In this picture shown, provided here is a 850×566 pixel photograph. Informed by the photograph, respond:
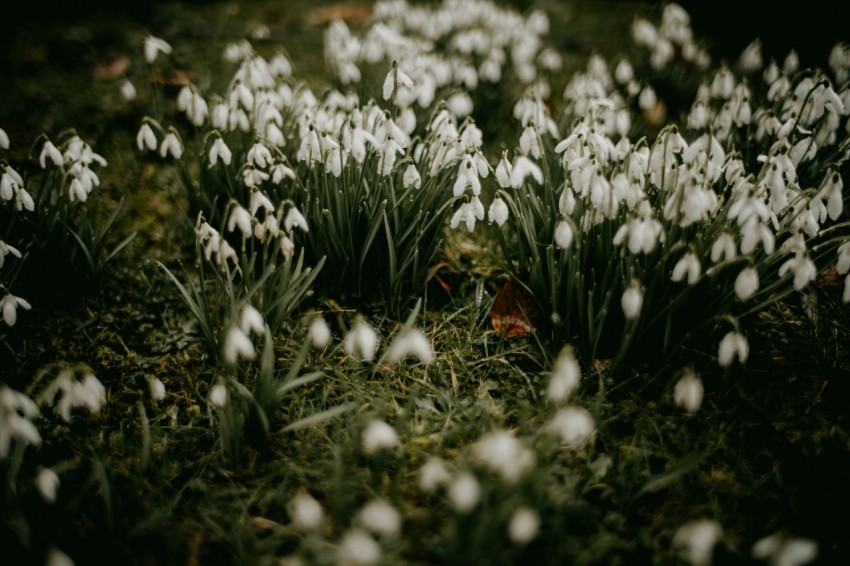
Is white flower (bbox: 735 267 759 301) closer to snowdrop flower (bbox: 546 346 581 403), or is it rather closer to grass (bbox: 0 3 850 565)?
grass (bbox: 0 3 850 565)

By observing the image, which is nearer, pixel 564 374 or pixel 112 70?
pixel 564 374

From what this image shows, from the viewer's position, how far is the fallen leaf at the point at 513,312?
7.86ft

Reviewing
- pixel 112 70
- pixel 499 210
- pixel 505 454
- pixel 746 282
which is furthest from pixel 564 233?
pixel 112 70

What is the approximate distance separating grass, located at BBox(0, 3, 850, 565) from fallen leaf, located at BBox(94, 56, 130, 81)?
2.38 meters

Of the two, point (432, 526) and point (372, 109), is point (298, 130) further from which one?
point (432, 526)

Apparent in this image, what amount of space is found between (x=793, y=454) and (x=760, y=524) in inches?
13.8

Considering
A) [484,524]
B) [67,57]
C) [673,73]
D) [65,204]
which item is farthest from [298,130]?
[67,57]

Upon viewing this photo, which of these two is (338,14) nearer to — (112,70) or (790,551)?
(112,70)

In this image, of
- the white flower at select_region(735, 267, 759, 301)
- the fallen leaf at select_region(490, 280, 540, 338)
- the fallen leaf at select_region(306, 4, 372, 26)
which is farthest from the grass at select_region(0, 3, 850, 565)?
the fallen leaf at select_region(306, 4, 372, 26)

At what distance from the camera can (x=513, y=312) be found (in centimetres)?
245

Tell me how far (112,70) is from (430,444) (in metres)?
4.27

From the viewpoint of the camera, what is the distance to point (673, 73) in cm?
403

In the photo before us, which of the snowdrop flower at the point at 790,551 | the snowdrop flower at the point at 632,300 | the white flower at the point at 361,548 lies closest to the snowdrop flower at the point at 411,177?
the snowdrop flower at the point at 632,300

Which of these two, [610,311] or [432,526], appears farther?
[610,311]
